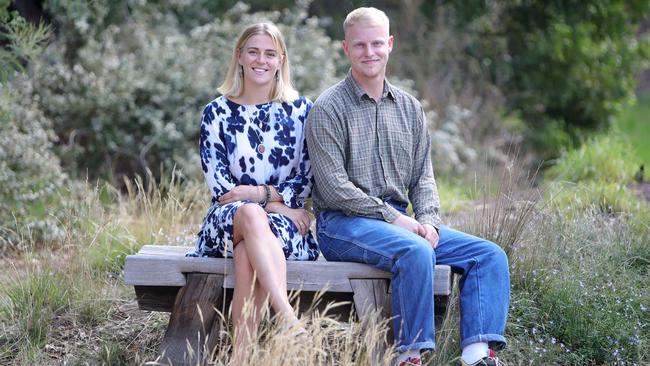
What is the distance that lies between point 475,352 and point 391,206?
79cm

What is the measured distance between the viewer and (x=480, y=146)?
1159 centimetres

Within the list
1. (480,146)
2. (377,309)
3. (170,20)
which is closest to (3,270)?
(377,309)

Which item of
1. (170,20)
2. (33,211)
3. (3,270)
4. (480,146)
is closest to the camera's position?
(3,270)

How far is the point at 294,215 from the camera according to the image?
4.26 metres

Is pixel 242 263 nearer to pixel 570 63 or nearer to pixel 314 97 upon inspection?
pixel 314 97

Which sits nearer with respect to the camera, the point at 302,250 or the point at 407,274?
the point at 407,274

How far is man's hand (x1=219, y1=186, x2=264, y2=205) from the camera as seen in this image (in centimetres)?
421

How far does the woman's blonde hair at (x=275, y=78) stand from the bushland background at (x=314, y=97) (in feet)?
3.62

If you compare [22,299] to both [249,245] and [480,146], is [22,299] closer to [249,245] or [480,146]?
Result: [249,245]

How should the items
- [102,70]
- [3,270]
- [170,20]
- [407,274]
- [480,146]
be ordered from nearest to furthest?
[407,274], [3,270], [102,70], [170,20], [480,146]

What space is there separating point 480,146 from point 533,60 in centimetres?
131

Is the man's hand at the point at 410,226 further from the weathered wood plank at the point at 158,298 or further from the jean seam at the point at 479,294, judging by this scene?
the weathered wood plank at the point at 158,298

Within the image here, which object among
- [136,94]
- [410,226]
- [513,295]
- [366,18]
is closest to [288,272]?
[410,226]

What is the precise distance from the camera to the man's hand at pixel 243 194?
13.8 feet
